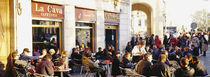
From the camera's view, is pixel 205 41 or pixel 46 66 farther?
pixel 205 41

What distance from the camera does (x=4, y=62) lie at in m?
10.5

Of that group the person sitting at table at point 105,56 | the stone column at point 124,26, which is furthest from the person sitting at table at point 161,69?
the stone column at point 124,26

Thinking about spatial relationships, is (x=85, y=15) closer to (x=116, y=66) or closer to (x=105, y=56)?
(x=105, y=56)

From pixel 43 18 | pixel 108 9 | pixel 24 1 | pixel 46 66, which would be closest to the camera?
pixel 46 66

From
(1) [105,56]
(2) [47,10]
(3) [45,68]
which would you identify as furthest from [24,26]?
(3) [45,68]

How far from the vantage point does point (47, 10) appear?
12703 mm

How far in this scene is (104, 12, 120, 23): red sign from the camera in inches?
686

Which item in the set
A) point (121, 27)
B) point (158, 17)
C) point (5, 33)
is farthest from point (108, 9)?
point (158, 17)

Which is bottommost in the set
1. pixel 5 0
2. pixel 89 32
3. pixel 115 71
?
pixel 115 71

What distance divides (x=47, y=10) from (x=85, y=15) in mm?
3085

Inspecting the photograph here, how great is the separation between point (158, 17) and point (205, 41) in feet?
26.6

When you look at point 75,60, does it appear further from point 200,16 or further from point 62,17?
point 200,16

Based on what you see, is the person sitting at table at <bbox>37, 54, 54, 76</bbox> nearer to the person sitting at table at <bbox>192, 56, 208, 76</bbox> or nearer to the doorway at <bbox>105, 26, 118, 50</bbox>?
the person sitting at table at <bbox>192, 56, 208, 76</bbox>

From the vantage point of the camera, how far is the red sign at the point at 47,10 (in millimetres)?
12002
